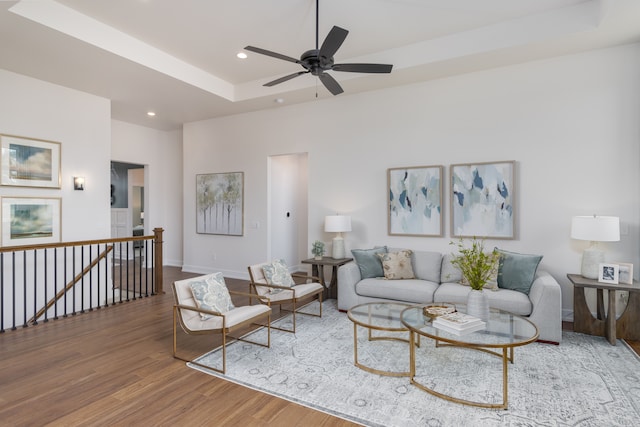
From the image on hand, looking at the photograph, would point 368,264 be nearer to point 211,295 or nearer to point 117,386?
point 211,295

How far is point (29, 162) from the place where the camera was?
476 cm

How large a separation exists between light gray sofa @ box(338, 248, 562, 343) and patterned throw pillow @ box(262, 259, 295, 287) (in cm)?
77

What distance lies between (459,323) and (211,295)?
228 cm

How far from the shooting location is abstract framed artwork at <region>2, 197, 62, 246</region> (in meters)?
4.56

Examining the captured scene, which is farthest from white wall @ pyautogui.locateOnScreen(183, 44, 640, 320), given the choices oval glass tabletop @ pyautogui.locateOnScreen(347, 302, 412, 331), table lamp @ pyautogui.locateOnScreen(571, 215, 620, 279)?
oval glass tabletop @ pyautogui.locateOnScreen(347, 302, 412, 331)

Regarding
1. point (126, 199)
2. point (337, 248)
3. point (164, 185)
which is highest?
point (164, 185)

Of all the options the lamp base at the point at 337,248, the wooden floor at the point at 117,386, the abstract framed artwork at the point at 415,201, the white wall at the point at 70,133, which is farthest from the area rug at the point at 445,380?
the white wall at the point at 70,133

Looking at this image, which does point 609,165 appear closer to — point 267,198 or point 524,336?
point 524,336

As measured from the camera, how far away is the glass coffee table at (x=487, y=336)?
2.43 metres

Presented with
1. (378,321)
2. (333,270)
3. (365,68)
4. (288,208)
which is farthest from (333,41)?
(288,208)

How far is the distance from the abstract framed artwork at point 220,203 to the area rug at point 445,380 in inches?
136

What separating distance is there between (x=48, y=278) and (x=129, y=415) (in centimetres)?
→ 374

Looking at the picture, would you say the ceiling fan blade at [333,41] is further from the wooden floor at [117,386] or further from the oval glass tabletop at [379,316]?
the wooden floor at [117,386]

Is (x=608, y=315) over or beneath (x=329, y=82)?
beneath
